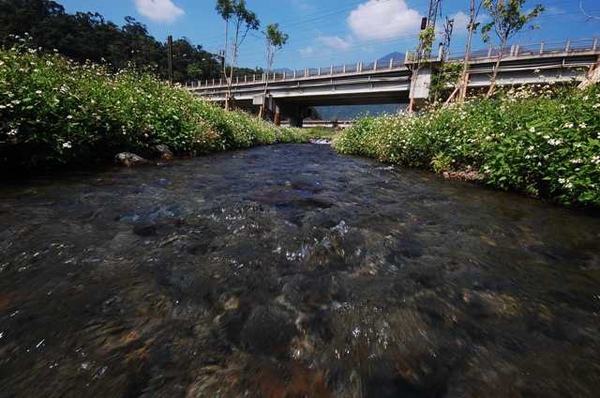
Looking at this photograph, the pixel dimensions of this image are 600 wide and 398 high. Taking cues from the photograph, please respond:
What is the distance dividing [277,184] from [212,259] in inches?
143

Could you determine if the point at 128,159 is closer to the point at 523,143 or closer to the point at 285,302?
the point at 285,302

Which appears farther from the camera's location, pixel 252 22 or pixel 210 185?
pixel 252 22

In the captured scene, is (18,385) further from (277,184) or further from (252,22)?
(252,22)

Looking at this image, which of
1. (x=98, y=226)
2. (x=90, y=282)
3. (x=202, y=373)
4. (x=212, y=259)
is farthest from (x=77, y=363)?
(x=98, y=226)

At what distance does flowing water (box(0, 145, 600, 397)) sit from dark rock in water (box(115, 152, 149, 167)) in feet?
9.67

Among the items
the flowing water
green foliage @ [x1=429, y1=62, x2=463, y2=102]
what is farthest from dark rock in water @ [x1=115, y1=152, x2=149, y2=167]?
green foliage @ [x1=429, y1=62, x2=463, y2=102]

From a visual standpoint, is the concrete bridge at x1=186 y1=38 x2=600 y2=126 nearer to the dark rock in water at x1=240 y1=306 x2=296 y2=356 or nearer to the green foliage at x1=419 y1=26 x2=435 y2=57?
the green foliage at x1=419 y1=26 x2=435 y2=57

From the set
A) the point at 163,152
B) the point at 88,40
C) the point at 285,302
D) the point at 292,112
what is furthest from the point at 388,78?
the point at 88,40

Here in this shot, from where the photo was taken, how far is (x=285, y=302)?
7.17 feet

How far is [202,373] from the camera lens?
61.7 inches

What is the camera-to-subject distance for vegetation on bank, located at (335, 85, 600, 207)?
4.88m

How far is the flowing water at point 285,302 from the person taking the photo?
1.57m

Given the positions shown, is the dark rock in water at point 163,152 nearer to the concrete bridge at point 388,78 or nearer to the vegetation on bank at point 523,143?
the vegetation on bank at point 523,143

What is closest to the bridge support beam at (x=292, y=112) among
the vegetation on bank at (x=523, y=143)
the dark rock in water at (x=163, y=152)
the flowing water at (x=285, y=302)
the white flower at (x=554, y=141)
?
the dark rock in water at (x=163, y=152)
